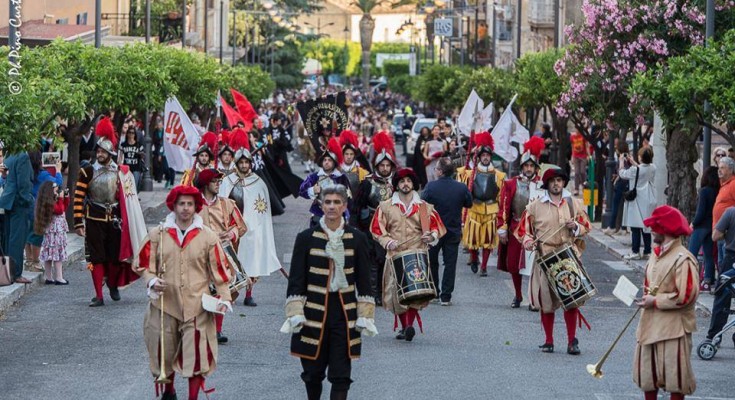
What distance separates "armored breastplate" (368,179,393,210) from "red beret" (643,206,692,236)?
6331 millimetres

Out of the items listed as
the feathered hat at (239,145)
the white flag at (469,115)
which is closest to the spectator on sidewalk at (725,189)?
the feathered hat at (239,145)

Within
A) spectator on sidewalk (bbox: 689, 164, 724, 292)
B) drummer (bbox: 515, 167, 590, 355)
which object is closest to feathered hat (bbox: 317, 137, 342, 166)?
drummer (bbox: 515, 167, 590, 355)

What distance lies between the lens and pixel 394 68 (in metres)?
150

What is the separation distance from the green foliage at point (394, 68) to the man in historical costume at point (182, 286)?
452 ft

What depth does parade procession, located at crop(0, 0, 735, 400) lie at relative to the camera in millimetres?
10328

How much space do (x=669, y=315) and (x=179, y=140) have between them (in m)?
13.6

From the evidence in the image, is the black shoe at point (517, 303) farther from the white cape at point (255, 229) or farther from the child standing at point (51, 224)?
the child standing at point (51, 224)

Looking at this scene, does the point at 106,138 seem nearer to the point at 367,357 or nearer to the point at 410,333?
the point at 410,333

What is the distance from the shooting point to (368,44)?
105 meters

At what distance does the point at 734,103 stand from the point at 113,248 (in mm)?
6842

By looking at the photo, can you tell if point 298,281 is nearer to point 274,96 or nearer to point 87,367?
point 87,367

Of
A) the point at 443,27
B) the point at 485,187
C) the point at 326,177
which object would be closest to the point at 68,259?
the point at 326,177

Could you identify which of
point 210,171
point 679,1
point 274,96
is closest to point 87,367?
point 210,171

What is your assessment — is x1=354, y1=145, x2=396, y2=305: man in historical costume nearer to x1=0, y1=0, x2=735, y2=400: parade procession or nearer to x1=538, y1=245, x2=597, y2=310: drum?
x1=0, y1=0, x2=735, y2=400: parade procession
